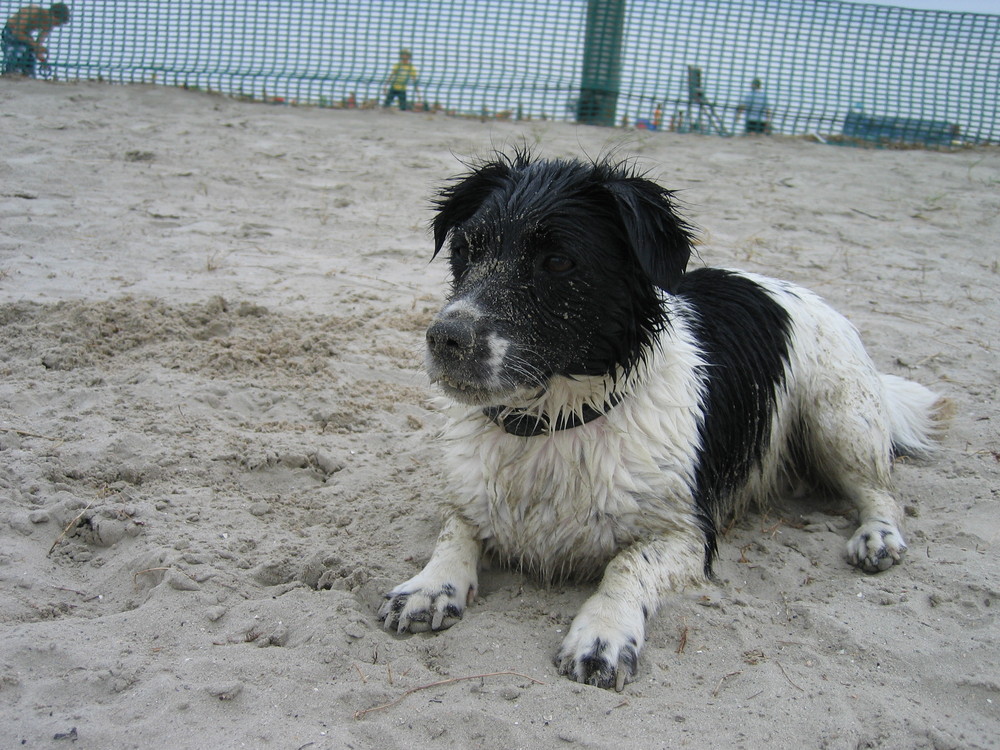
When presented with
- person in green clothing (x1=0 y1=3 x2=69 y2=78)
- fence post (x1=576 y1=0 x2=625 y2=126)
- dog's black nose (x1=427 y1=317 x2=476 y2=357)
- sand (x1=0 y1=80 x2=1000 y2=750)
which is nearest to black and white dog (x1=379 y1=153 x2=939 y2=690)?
dog's black nose (x1=427 y1=317 x2=476 y2=357)

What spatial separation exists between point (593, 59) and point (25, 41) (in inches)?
258

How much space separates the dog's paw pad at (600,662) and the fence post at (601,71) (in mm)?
8600

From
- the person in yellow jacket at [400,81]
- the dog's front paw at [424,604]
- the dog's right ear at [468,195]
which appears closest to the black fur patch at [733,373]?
the dog's right ear at [468,195]

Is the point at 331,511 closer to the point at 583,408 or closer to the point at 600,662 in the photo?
the point at 583,408

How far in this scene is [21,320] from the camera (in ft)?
17.1

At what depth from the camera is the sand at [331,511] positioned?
8.93 feet

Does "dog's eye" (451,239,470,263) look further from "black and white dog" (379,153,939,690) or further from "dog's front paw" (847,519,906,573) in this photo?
"dog's front paw" (847,519,906,573)

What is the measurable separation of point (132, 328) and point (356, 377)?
1372 millimetres

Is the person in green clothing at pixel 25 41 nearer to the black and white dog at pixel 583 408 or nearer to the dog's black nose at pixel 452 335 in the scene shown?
the black and white dog at pixel 583 408

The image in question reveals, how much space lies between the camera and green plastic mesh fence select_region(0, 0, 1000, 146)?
34.6ft

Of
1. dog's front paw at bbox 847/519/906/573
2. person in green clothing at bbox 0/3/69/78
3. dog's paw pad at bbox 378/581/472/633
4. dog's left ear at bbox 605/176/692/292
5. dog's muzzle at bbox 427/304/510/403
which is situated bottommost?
dog's paw pad at bbox 378/581/472/633

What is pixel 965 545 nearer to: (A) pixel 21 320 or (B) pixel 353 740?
(B) pixel 353 740

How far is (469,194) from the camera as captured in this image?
3.83 meters

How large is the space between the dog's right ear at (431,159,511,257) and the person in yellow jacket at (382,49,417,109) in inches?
284
